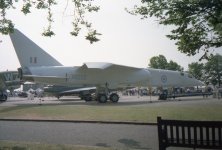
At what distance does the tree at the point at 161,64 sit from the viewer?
114 metres

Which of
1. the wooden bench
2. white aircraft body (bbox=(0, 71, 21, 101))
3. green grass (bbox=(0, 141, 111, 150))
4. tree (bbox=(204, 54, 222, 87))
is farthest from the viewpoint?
tree (bbox=(204, 54, 222, 87))

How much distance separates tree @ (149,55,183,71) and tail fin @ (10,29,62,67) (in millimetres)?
79270

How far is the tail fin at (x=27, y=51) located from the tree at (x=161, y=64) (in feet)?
260

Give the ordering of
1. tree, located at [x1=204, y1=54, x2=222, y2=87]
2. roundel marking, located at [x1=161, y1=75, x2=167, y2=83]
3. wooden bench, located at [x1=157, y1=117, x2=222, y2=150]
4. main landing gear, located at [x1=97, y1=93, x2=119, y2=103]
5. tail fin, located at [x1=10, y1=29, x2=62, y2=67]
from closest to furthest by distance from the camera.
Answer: wooden bench, located at [x1=157, y1=117, x2=222, y2=150]
main landing gear, located at [x1=97, y1=93, x2=119, y2=103]
tail fin, located at [x1=10, y1=29, x2=62, y2=67]
roundel marking, located at [x1=161, y1=75, x2=167, y2=83]
tree, located at [x1=204, y1=54, x2=222, y2=87]

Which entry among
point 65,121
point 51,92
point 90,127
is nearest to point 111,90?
point 51,92

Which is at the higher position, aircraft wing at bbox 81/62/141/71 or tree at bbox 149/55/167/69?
tree at bbox 149/55/167/69

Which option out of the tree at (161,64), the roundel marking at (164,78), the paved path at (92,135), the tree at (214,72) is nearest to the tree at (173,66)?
the tree at (161,64)

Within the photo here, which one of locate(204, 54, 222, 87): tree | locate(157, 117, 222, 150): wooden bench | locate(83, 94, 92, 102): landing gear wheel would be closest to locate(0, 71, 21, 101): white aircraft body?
locate(83, 94, 92, 102): landing gear wheel

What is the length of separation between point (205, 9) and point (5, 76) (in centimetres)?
4795

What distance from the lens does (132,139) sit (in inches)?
493

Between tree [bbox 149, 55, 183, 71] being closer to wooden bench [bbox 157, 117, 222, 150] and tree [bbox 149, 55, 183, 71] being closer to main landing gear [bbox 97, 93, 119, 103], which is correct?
main landing gear [bbox 97, 93, 119, 103]

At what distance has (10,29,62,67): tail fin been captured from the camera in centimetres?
3622

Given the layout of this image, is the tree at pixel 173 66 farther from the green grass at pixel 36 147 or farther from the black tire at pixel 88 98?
the green grass at pixel 36 147

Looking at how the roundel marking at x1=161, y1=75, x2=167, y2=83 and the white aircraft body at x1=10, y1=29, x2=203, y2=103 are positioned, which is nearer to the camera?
the white aircraft body at x1=10, y1=29, x2=203, y2=103
